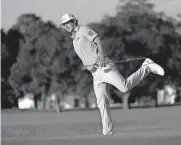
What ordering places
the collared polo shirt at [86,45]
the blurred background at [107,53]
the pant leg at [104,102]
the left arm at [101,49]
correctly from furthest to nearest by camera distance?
the blurred background at [107,53] → the pant leg at [104,102] → the collared polo shirt at [86,45] → the left arm at [101,49]

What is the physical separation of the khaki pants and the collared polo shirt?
10.2 inches

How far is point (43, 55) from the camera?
67438 millimetres

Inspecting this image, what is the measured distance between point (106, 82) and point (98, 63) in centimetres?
45

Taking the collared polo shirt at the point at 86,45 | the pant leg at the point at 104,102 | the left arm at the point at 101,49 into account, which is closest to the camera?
the left arm at the point at 101,49

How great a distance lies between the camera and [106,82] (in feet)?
37.2

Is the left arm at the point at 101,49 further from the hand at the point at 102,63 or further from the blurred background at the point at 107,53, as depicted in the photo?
the blurred background at the point at 107,53

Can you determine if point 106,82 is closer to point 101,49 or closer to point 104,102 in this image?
point 104,102

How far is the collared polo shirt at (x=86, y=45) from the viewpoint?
11.2m

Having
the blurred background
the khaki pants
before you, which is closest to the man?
the khaki pants

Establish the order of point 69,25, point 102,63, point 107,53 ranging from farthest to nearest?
point 107,53 < point 69,25 < point 102,63

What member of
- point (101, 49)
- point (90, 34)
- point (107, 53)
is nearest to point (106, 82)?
point (101, 49)

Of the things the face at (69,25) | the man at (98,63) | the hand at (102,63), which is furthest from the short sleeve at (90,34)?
the hand at (102,63)

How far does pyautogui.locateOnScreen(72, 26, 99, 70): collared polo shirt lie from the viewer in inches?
441

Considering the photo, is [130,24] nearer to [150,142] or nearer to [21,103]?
[21,103]
